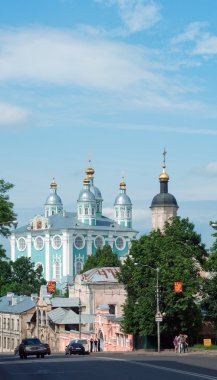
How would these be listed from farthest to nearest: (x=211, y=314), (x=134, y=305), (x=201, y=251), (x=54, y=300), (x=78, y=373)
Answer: (x=54, y=300)
(x=201, y=251)
(x=134, y=305)
(x=211, y=314)
(x=78, y=373)

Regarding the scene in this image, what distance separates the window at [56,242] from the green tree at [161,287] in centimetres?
11240

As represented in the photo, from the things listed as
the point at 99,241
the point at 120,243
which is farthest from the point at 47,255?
the point at 120,243

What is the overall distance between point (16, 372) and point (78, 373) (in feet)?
12.9

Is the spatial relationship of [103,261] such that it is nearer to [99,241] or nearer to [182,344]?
[99,241]

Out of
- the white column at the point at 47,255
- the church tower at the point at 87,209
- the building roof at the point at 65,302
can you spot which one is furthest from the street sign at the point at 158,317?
the church tower at the point at 87,209

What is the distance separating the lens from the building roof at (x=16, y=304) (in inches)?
4870

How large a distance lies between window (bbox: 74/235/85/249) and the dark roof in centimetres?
6332

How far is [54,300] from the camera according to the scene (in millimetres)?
118250

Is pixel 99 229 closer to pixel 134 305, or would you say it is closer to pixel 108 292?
pixel 108 292

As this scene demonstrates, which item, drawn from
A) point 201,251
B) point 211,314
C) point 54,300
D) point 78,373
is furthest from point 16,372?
point 54,300

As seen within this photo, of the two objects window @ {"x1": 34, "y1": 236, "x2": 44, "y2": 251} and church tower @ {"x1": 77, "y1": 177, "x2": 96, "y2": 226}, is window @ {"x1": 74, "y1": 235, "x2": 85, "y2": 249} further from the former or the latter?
window @ {"x1": 34, "y1": 236, "x2": 44, "y2": 251}

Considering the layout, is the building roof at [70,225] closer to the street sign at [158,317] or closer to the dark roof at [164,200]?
the dark roof at [164,200]

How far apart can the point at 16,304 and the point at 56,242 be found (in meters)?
65.1

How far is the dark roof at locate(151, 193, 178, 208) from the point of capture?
12800 centimetres
